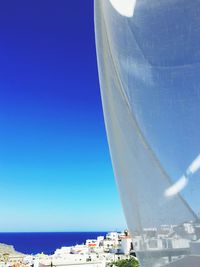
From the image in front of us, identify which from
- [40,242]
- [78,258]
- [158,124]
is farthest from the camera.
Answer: [40,242]

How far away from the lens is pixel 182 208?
175cm

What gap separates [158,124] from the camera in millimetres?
1854

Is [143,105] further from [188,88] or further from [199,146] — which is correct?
[199,146]

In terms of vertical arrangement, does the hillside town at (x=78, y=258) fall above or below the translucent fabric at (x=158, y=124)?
above

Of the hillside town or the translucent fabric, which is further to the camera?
the hillside town

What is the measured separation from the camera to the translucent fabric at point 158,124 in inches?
68.0

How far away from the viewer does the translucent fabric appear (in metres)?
1.73

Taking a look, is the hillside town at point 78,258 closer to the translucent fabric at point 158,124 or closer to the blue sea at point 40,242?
the translucent fabric at point 158,124

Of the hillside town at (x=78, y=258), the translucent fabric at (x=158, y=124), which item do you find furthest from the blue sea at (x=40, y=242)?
the translucent fabric at (x=158, y=124)

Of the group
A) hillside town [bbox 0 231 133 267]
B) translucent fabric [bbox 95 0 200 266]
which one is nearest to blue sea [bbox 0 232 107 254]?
hillside town [bbox 0 231 133 267]

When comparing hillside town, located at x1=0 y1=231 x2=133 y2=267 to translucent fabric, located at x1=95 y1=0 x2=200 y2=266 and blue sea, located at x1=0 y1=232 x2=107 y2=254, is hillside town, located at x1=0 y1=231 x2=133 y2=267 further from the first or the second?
blue sea, located at x1=0 y1=232 x2=107 y2=254

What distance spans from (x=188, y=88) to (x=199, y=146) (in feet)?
0.99

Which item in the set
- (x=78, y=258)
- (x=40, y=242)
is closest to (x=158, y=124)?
(x=78, y=258)

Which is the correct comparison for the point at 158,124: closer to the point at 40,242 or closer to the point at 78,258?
the point at 78,258
